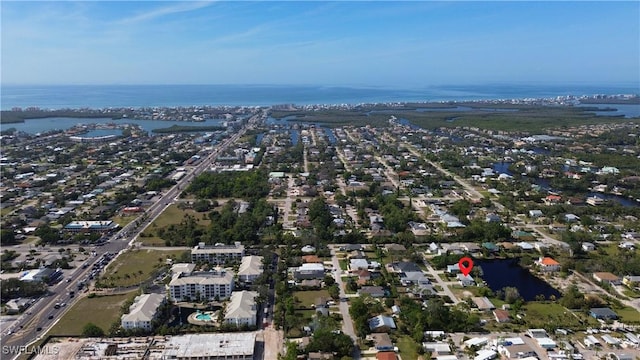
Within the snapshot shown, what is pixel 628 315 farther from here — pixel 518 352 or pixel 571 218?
pixel 571 218

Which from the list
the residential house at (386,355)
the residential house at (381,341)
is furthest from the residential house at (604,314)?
the residential house at (386,355)

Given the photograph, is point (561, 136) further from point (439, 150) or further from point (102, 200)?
point (102, 200)

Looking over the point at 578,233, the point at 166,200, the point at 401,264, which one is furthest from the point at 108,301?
the point at 578,233

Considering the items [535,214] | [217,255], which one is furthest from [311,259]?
[535,214]

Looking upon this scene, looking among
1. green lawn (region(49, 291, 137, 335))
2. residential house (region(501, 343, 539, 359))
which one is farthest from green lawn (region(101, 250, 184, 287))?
residential house (region(501, 343, 539, 359))

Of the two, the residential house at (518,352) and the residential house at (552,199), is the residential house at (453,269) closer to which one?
the residential house at (518,352)

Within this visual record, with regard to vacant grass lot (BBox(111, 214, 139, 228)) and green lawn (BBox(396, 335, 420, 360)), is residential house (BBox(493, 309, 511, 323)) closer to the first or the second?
green lawn (BBox(396, 335, 420, 360))
